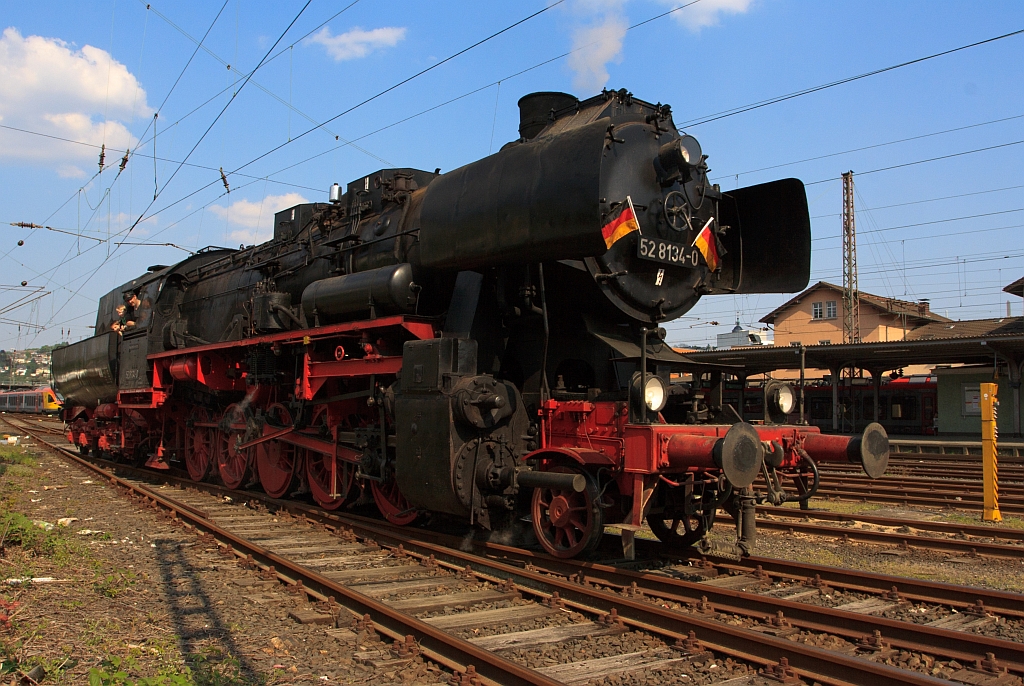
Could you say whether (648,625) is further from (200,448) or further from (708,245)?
(200,448)

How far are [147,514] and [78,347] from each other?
895 cm

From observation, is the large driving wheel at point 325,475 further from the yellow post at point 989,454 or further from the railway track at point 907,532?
the yellow post at point 989,454

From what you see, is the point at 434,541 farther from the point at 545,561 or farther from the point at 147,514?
the point at 147,514

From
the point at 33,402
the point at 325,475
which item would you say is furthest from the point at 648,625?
the point at 33,402

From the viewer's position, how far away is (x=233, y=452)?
1074 centimetres

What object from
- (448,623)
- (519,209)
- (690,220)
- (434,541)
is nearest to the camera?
(448,623)

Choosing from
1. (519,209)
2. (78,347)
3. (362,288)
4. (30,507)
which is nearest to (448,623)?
(519,209)

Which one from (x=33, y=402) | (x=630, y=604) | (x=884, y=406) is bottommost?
(x=630, y=604)

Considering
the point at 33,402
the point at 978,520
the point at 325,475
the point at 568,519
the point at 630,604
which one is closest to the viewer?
the point at 630,604

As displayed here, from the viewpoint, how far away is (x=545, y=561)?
610 cm

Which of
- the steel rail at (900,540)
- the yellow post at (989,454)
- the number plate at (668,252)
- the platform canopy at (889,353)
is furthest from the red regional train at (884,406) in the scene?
the number plate at (668,252)

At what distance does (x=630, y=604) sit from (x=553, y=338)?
267cm

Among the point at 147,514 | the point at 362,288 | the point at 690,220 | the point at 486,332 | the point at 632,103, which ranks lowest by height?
the point at 147,514

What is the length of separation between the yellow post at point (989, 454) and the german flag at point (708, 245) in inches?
180
